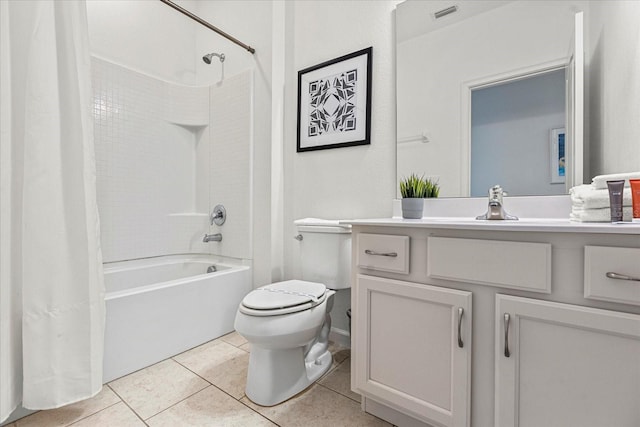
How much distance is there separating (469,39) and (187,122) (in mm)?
2159

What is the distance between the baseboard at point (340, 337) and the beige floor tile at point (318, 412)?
0.46 m

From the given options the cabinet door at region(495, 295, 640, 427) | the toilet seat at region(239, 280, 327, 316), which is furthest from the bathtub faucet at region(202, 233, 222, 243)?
the cabinet door at region(495, 295, 640, 427)

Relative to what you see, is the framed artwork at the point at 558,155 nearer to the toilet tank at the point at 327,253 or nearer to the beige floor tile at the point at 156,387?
the toilet tank at the point at 327,253

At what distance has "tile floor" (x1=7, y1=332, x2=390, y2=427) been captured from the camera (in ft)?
3.98

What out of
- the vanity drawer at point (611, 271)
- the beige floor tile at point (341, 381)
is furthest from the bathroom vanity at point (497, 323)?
A: the beige floor tile at point (341, 381)

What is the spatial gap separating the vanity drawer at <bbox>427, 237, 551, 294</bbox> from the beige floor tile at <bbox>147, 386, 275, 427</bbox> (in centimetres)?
93

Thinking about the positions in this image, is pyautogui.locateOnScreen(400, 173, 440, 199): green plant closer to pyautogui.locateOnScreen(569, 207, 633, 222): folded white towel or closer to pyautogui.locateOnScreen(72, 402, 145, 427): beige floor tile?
pyautogui.locateOnScreen(569, 207, 633, 222): folded white towel

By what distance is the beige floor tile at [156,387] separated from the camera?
131 centimetres

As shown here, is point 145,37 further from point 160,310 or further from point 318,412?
point 318,412

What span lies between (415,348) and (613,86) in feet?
4.07

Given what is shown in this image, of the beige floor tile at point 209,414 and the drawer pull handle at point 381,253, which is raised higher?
the drawer pull handle at point 381,253

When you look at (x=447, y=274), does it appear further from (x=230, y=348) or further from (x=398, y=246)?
(x=230, y=348)

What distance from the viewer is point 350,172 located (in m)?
1.86

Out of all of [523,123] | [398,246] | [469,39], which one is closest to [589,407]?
[398,246]
